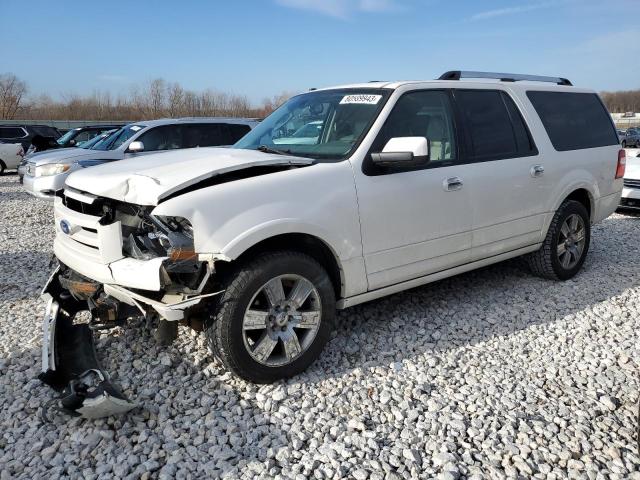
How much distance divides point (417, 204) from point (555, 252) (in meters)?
2.19

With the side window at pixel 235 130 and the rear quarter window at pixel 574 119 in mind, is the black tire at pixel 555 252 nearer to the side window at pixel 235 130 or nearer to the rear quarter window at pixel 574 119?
the rear quarter window at pixel 574 119

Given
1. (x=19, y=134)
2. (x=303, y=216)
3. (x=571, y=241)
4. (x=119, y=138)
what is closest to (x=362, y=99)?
(x=303, y=216)

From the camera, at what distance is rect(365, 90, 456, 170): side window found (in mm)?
3812

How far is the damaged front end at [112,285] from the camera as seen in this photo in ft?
9.49

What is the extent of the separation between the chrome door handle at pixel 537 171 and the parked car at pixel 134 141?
6.82 meters

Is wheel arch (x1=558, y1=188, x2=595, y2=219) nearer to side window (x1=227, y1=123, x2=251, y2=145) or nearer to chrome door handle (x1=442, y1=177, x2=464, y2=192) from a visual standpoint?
chrome door handle (x1=442, y1=177, x2=464, y2=192)

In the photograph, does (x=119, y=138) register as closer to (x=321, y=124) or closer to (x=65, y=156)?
(x=65, y=156)

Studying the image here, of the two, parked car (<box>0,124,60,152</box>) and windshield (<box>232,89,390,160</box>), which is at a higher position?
parked car (<box>0,124,60,152</box>)

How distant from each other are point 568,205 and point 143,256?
4.15 metres

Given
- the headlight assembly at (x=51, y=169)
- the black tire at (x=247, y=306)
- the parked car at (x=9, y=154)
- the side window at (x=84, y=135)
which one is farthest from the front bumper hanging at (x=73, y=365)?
the parked car at (x=9, y=154)

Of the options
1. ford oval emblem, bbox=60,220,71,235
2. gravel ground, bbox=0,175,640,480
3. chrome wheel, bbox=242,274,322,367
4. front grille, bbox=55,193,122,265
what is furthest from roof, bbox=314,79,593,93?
ford oval emblem, bbox=60,220,71,235

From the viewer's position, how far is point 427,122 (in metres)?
4.07

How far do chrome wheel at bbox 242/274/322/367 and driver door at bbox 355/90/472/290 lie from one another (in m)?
0.53

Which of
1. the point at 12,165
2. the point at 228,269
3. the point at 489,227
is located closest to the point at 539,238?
the point at 489,227
